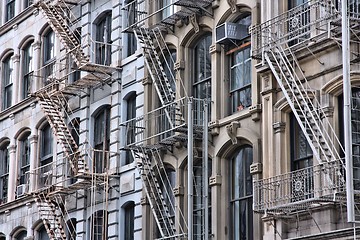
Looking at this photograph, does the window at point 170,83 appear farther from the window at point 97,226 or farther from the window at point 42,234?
the window at point 42,234

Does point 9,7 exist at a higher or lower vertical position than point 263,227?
higher

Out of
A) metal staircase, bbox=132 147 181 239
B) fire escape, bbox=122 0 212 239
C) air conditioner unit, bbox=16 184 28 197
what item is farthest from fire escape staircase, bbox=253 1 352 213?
air conditioner unit, bbox=16 184 28 197

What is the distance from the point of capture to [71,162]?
36000 millimetres

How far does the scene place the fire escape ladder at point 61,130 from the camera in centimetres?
3599

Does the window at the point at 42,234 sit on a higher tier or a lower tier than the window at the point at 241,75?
lower

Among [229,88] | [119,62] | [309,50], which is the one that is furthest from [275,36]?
[119,62]

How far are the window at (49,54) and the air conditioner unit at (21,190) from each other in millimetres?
4053

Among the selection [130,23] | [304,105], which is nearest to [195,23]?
[130,23]

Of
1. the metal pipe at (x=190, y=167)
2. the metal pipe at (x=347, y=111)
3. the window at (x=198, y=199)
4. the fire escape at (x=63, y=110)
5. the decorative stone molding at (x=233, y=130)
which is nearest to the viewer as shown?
the metal pipe at (x=347, y=111)

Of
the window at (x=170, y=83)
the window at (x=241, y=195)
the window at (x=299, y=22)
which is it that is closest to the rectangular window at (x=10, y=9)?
the window at (x=170, y=83)

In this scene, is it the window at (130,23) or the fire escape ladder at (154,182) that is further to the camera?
the window at (130,23)

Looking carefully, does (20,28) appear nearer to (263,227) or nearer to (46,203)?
(46,203)

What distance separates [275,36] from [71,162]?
11.5 meters

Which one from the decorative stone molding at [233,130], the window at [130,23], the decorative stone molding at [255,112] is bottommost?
the decorative stone molding at [233,130]
